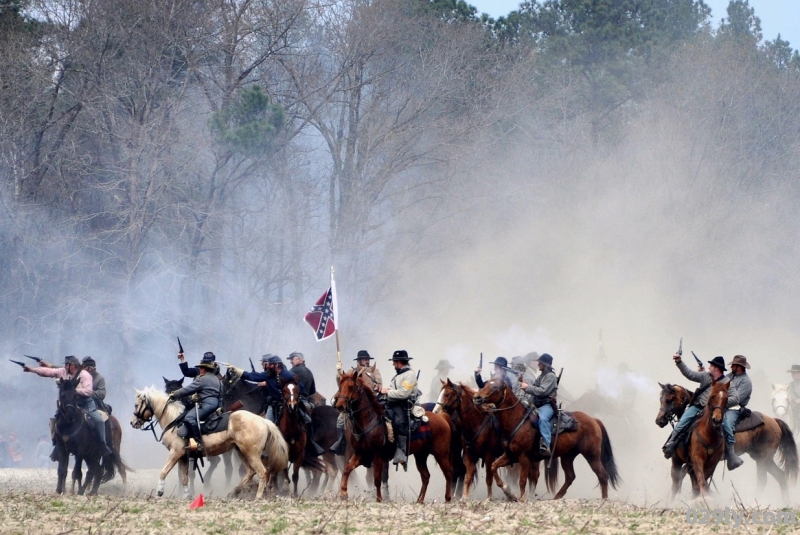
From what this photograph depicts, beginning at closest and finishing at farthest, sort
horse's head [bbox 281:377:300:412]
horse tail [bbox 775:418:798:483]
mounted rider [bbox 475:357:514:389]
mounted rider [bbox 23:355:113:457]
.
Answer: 1. mounted rider [bbox 475:357:514:389]
2. horse's head [bbox 281:377:300:412]
3. horse tail [bbox 775:418:798:483]
4. mounted rider [bbox 23:355:113:457]

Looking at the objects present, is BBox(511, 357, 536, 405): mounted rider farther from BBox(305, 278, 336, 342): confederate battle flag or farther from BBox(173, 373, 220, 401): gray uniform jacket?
BBox(173, 373, 220, 401): gray uniform jacket

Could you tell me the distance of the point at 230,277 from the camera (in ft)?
152

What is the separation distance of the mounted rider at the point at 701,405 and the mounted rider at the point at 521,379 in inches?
94.4

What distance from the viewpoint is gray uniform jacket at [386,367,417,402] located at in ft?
61.8

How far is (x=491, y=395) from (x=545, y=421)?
1112mm

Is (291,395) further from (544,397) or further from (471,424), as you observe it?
(544,397)

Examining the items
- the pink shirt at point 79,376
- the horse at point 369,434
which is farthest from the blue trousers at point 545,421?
the pink shirt at point 79,376

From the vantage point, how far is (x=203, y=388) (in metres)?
19.2

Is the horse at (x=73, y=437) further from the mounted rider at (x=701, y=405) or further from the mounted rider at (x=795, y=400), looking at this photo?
the mounted rider at (x=795, y=400)

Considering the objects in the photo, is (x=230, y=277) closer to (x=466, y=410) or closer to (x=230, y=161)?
(x=230, y=161)

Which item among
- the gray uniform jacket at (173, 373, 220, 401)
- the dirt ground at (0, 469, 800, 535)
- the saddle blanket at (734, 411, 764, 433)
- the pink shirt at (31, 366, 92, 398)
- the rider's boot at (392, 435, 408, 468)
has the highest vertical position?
the pink shirt at (31, 366, 92, 398)

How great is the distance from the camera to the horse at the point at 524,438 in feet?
61.9

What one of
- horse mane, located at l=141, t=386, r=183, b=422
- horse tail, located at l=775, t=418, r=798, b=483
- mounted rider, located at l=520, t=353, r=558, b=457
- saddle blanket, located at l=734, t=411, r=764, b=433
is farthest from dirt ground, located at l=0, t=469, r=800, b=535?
horse tail, located at l=775, t=418, r=798, b=483

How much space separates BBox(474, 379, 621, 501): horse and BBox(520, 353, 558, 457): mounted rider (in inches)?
6.3
